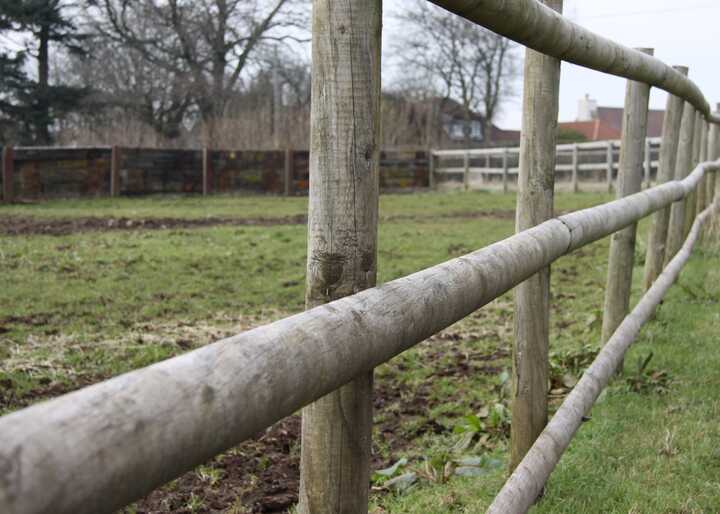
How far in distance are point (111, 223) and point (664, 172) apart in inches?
363

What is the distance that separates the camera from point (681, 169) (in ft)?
19.3

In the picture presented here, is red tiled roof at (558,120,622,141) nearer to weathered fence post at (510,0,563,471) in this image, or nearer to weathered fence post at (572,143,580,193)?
weathered fence post at (572,143,580,193)

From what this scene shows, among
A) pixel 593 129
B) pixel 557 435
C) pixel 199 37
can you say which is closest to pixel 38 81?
pixel 199 37

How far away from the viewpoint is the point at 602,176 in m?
24.2

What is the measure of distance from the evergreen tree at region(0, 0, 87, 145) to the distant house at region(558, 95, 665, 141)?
92.7 feet

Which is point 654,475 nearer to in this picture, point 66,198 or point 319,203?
point 319,203

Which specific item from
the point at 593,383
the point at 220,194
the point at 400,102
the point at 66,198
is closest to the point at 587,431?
the point at 593,383

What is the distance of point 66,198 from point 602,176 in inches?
549

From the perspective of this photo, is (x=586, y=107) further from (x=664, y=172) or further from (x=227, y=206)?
(x=664, y=172)

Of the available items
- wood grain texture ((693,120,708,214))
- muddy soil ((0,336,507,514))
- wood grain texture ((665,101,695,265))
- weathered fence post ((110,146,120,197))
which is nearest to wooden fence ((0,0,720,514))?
muddy soil ((0,336,507,514))

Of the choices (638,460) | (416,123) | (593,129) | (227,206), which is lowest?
(227,206)

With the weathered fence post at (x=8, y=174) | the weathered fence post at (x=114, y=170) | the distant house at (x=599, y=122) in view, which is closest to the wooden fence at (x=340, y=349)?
the weathered fence post at (x=8, y=174)

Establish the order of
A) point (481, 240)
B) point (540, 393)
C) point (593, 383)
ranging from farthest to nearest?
point (481, 240), point (593, 383), point (540, 393)

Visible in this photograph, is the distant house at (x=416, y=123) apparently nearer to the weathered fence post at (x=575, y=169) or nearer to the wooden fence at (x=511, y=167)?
the wooden fence at (x=511, y=167)
